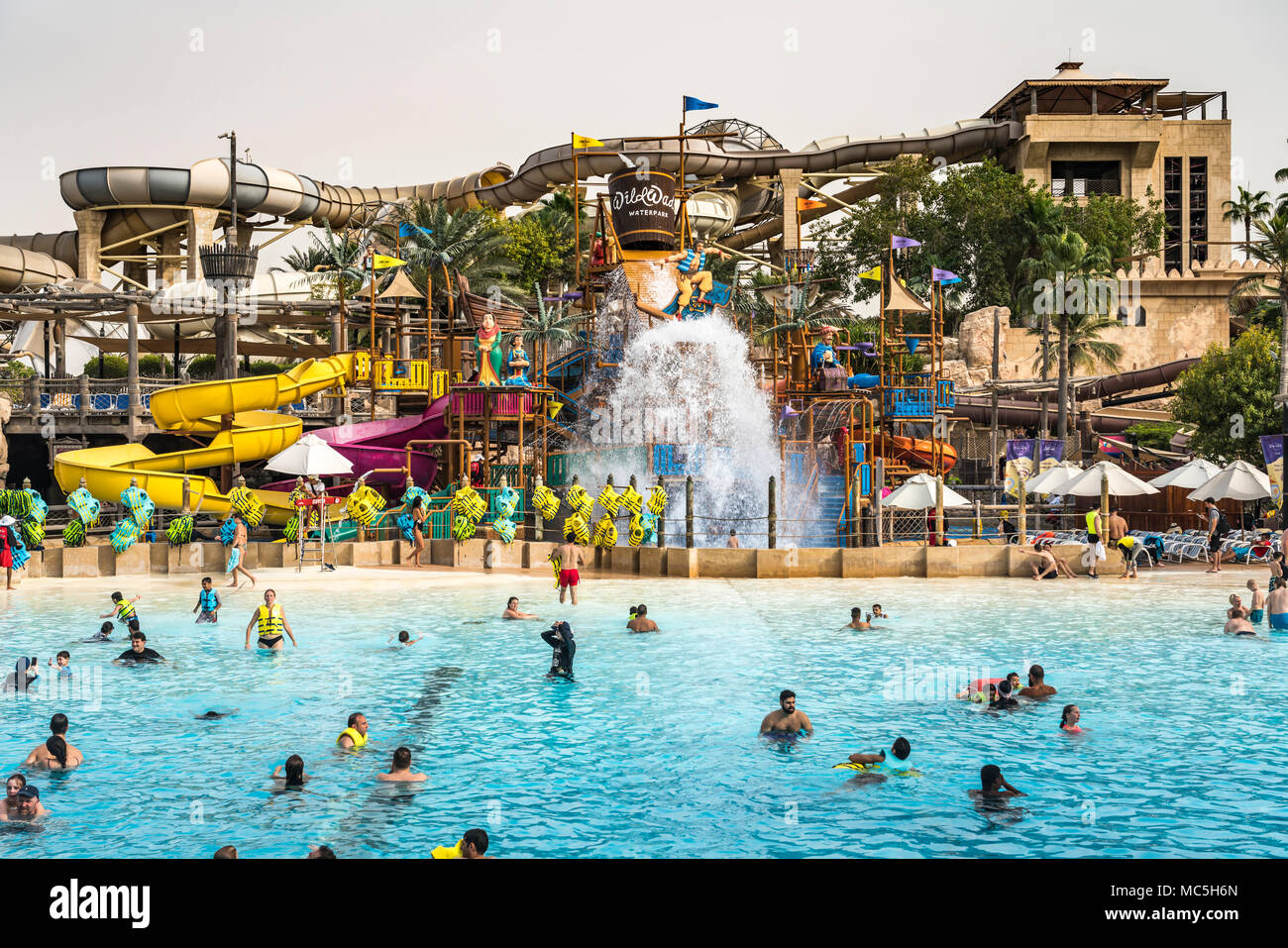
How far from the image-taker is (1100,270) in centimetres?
5091

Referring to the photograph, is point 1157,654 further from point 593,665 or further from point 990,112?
point 990,112

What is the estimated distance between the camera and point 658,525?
28781 millimetres

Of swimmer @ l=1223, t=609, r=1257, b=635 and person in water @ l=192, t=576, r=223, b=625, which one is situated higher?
person in water @ l=192, t=576, r=223, b=625

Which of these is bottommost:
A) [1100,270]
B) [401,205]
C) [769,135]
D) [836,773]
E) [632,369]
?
[836,773]

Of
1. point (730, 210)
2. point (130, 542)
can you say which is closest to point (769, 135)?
point (730, 210)

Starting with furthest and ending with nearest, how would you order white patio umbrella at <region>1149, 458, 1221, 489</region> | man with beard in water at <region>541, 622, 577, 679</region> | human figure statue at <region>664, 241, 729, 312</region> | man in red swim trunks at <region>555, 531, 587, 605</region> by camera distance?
human figure statue at <region>664, 241, 729, 312</region>, white patio umbrella at <region>1149, 458, 1221, 489</region>, man in red swim trunks at <region>555, 531, 587, 605</region>, man with beard in water at <region>541, 622, 577, 679</region>

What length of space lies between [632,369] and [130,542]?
14394mm

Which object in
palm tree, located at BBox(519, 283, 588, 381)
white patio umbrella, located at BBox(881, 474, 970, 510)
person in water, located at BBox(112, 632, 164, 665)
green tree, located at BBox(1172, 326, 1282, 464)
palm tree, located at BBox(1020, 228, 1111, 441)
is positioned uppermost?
palm tree, located at BBox(1020, 228, 1111, 441)

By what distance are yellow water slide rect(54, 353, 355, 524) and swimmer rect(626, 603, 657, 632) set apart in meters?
13.5

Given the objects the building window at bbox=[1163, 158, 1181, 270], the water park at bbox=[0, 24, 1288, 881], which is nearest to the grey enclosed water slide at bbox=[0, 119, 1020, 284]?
the water park at bbox=[0, 24, 1288, 881]

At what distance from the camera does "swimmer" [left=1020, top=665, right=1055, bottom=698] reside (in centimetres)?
1491

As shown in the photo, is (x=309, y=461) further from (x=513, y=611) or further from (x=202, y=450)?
(x=513, y=611)

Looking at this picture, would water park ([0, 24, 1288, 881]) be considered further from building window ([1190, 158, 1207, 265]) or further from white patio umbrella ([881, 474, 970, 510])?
building window ([1190, 158, 1207, 265])

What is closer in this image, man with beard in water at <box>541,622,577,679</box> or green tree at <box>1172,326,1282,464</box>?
man with beard in water at <box>541,622,577,679</box>
